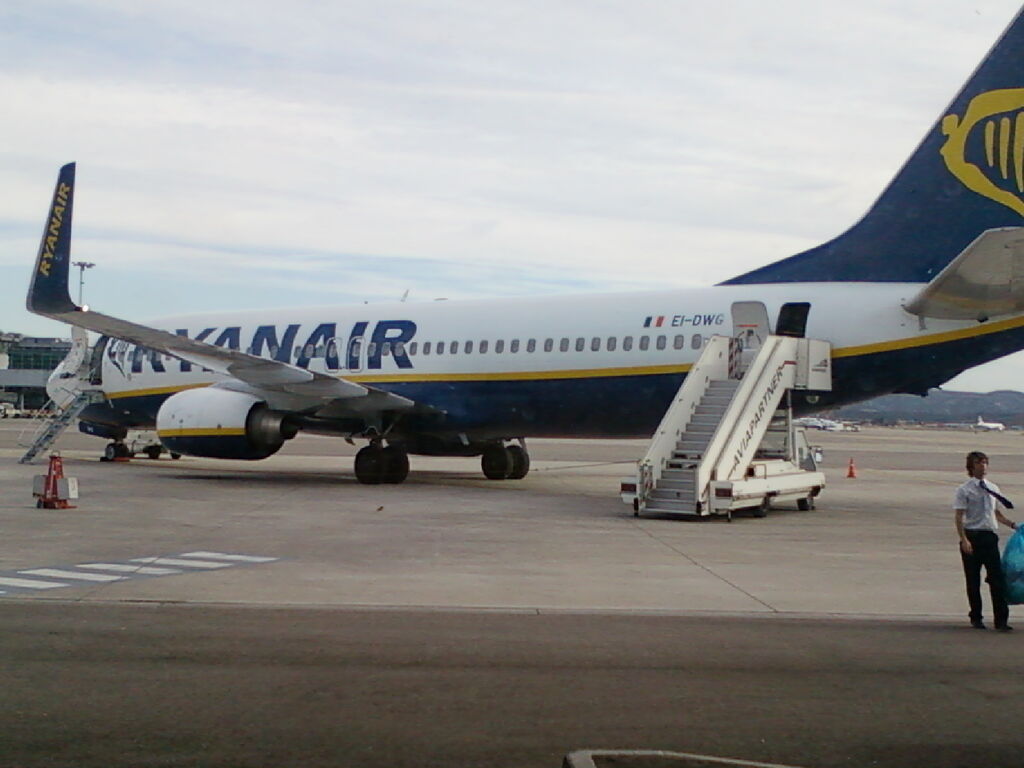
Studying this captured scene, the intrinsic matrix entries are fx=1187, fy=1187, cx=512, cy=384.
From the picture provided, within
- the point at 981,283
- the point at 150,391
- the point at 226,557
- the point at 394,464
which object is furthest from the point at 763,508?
the point at 150,391

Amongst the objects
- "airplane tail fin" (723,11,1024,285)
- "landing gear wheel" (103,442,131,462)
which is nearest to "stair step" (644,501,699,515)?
"airplane tail fin" (723,11,1024,285)

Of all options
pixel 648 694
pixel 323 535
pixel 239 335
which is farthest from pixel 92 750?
pixel 239 335

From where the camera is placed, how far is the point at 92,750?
5922 mm

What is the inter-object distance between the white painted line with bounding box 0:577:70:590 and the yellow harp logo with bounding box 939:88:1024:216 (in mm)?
16078

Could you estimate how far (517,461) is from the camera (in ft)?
93.2

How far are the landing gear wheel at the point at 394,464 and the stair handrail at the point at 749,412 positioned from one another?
8.28m

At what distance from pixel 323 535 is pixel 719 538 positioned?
5.43 metres

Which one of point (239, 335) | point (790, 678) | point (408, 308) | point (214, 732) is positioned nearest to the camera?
point (214, 732)

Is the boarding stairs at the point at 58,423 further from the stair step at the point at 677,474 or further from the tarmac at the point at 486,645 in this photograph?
the stair step at the point at 677,474

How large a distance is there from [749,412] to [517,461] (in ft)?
30.7

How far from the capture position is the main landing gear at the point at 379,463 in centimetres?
2547

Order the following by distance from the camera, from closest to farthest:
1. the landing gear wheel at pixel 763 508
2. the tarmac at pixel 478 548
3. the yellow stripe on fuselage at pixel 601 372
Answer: the tarmac at pixel 478 548, the yellow stripe on fuselage at pixel 601 372, the landing gear wheel at pixel 763 508

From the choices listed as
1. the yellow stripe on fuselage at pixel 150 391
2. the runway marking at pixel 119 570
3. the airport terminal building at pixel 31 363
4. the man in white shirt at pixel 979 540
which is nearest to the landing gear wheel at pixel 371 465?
the yellow stripe on fuselage at pixel 150 391

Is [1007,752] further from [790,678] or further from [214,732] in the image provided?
[214,732]
